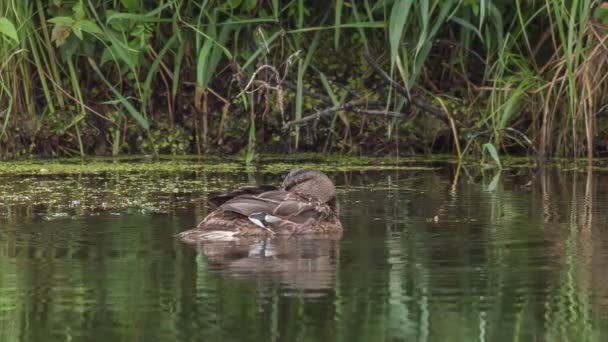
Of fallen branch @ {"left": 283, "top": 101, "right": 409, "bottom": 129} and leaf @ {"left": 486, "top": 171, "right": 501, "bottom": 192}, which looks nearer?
leaf @ {"left": 486, "top": 171, "right": 501, "bottom": 192}

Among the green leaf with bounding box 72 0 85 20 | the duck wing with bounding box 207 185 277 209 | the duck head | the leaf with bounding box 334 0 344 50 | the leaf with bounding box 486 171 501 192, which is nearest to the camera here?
the duck wing with bounding box 207 185 277 209

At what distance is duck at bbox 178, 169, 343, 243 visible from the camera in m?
7.62

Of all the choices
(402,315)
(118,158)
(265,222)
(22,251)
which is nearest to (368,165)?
(118,158)

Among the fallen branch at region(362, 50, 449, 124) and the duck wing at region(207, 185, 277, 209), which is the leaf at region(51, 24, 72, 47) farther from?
the duck wing at region(207, 185, 277, 209)

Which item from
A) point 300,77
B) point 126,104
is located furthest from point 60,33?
point 300,77

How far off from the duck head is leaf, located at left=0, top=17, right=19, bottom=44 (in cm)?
233

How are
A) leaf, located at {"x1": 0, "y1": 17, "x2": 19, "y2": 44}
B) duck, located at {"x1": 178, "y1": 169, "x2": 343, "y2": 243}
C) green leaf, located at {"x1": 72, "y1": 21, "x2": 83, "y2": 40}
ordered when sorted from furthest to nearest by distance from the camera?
green leaf, located at {"x1": 72, "y1": 21, "x2": 83, "y2": 40}
leaf, located at {"x1": 0, "y1": 17, "x2": 19, "y2": 44}
duck, located at {"x1": 178, "y1": 169, "x2": 343, "y2": 243}

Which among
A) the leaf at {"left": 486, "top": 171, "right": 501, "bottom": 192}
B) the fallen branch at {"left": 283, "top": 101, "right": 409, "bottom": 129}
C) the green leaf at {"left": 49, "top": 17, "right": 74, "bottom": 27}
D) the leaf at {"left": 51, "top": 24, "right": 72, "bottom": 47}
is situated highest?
the green leaf at {"left": 49, "top": 17, "right": 74, "bottom": 27}

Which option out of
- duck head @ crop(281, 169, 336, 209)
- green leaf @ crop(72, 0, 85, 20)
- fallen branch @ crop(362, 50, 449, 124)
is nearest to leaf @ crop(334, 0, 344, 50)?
fallen branch @ crop(362, 50, 449, 124)

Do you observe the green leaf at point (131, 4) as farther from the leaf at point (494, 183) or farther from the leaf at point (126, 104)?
the leaf at point (494, 183)

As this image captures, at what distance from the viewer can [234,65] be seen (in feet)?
35.2

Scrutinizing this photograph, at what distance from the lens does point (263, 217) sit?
777cm

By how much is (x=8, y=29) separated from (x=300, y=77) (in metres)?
2.02

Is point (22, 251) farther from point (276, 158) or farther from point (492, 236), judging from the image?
point (276, 158)
